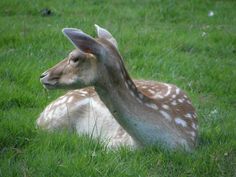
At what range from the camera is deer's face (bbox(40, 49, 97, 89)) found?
4570mm

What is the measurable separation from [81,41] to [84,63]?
0.96 feet

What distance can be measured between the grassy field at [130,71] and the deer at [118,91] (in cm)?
15

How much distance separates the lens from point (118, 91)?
4613mm

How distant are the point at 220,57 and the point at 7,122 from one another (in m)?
4.16

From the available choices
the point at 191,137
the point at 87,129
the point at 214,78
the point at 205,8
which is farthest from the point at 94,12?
the point at 191,137

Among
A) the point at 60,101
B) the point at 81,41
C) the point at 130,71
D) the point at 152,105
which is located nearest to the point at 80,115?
the point at 60,101

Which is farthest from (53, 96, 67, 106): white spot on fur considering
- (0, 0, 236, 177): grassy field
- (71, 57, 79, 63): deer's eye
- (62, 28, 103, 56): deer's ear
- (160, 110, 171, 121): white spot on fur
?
(62, 28, 103, 56): deer's ear

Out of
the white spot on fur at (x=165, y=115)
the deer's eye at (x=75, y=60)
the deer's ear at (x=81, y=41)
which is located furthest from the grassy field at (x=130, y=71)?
the deer's ear at (x=81, y=41)

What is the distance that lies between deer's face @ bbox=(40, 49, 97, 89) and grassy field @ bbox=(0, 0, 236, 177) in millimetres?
401

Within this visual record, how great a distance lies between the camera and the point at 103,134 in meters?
5.25

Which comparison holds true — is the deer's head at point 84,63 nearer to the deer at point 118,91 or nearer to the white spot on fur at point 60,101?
the deer at point 118,91

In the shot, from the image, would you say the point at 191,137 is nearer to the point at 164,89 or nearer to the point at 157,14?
the point at 164,89

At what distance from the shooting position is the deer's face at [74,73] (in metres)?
4.57

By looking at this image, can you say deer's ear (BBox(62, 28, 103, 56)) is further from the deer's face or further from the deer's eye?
the deer's eye
